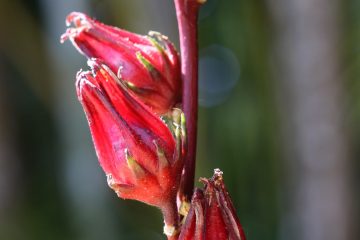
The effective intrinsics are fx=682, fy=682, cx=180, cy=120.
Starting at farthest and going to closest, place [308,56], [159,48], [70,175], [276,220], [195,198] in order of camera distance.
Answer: [70,175] → [276,220] → [308,56] → [159,48] → [195,198]

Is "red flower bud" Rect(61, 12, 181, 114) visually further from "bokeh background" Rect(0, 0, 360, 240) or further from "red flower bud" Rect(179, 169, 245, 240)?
"bokeh background" Rect(0, 0, 360, 240)

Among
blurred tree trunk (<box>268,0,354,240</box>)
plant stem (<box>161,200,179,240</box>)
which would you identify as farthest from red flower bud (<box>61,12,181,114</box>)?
blurred tree trunk (<box>268,0,354,240</box>)

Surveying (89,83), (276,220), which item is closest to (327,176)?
(276,220)

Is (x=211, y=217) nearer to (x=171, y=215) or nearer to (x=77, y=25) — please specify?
(x=171, y=215)

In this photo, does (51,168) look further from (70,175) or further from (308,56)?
(308,56)

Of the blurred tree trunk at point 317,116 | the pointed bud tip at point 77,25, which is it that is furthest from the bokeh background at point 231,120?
the pointed bud tip at point 77,25

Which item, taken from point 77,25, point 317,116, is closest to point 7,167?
point 317,116

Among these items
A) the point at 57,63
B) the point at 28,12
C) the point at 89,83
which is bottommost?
the point at 89,83

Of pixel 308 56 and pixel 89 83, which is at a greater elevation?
pixel 308 56
